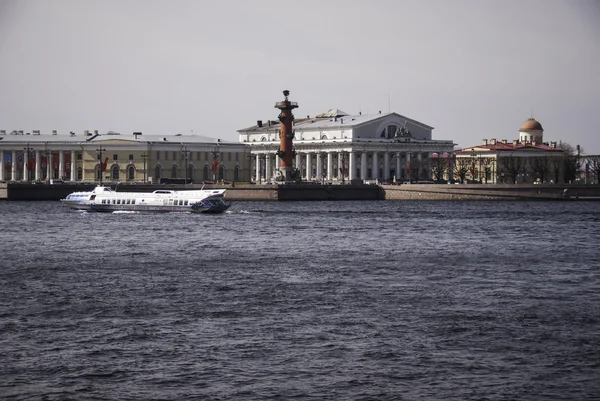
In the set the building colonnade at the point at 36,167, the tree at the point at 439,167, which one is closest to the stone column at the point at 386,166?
the tree at the point at 439,167

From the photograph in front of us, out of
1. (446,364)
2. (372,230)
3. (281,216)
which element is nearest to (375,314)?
(446,364)

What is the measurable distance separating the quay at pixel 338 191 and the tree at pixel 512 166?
21.8m

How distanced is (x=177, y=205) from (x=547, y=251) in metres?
33.0

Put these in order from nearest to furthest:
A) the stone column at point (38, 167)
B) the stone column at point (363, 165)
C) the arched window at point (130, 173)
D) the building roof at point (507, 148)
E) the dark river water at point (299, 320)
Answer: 1. the dark river water at point (299, 320)
2. the arched window at point (130, 173)
3. the stone column at point (38, 167)
4. the stone column at point (363, 165)
5. the building roof at point (507, 148)

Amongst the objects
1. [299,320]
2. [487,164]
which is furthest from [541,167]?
[299,320]

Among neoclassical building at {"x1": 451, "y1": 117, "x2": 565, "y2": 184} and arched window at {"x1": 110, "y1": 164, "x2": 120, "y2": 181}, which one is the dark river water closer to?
arched window at {"x1": 110, "y1": 164, "x2": 120, "y2": 181}

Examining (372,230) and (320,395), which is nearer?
(320,395)

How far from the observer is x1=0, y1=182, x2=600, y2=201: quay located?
275ft

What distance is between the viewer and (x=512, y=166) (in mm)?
109750

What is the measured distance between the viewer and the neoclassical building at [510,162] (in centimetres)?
10988

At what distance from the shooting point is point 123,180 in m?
106

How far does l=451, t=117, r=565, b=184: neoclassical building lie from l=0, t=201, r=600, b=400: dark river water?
73280mm

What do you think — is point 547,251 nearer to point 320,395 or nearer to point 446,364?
point 446,364

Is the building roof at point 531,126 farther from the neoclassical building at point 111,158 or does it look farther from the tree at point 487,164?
the neoclassical building at point 111,158
